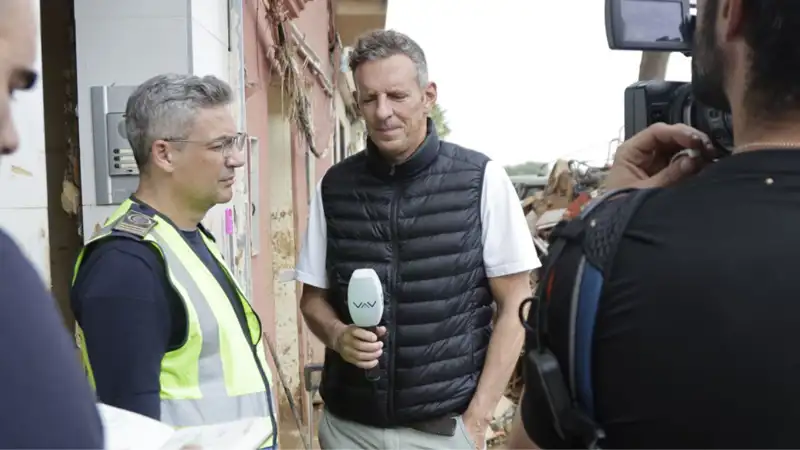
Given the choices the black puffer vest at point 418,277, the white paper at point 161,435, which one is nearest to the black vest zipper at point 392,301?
the black puffer vest at point 418,277

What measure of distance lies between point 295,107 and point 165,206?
398 centimetres

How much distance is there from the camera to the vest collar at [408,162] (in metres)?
2.33

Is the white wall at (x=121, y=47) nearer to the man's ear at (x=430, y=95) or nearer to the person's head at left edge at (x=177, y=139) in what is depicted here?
the person's head at left edge at (x=177, y=139)

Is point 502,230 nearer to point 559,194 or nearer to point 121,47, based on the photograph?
point 121,47

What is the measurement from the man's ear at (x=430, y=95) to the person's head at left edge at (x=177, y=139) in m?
0.68

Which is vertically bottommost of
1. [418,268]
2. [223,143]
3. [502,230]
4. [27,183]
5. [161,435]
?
[161,435]

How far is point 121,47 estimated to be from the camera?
301 cm

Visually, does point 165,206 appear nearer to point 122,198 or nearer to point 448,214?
point 448,214

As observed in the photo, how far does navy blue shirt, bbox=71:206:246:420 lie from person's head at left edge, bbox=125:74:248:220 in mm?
349

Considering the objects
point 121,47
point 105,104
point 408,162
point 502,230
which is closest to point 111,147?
point 105,104

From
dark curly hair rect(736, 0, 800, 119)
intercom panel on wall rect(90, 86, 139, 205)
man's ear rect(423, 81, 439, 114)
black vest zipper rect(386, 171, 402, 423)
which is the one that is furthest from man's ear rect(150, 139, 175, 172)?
dark curly hair rect(736, 0, 800, 119)

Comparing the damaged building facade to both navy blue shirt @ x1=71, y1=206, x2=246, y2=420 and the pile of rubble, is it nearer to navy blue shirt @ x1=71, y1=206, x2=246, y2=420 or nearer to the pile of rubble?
navy blue shirt @ x1=71, y1=206, x2=246, y2=420

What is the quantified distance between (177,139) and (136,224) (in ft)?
1.03

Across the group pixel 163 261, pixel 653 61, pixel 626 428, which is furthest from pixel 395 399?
pixel 653 61
